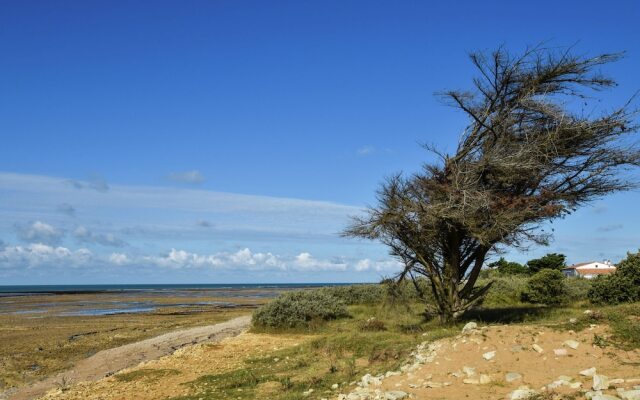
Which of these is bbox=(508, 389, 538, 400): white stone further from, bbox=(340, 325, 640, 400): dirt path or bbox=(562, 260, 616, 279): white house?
bbox=(562, 260, 616, 279): white house

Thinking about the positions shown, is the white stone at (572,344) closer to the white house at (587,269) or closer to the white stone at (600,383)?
the white stone at (600,383)

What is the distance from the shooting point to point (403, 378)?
11.4 meters

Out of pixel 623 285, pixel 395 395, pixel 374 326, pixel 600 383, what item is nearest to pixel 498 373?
pixel 395 395

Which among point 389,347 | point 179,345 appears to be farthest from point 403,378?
point 179,345

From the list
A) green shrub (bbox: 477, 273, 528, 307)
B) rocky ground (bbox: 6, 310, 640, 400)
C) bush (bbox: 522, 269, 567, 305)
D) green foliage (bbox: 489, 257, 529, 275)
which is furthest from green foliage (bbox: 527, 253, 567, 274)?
rocky ground (bbox: 6, 310, 640, 400)

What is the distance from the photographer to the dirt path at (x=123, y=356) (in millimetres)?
16734

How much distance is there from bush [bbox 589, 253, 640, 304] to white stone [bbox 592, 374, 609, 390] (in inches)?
464

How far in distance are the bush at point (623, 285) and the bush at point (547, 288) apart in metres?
5.93

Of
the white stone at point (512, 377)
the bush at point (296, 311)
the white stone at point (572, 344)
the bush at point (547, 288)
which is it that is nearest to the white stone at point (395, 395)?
the white stone at point (512, 377)

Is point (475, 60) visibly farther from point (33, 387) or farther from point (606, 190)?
point (33, 387)

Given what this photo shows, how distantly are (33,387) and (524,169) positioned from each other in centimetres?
1625

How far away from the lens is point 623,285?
19.6 metres

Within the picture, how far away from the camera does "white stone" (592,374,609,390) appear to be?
850 cm

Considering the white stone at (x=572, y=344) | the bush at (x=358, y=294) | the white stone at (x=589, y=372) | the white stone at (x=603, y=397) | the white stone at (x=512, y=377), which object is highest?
the bush at (x=358, y=294)
